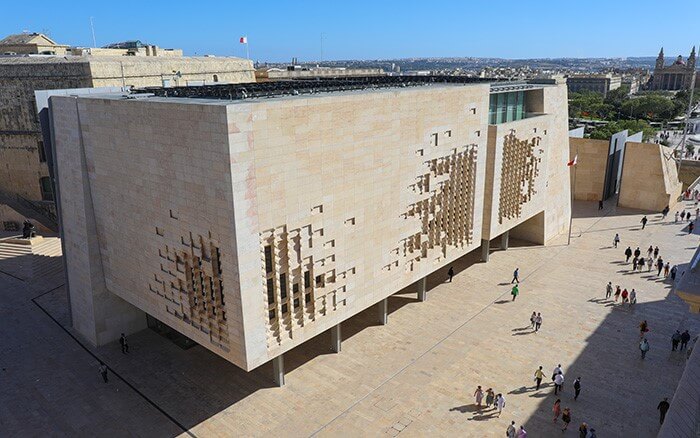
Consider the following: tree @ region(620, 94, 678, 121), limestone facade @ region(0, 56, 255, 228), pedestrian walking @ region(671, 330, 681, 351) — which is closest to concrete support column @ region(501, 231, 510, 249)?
pedestrian walking @ region(671, 330, 681, 351)

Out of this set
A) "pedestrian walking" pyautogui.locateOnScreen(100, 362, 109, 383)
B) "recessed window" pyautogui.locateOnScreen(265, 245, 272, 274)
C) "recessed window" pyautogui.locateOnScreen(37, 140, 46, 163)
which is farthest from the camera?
"recessed window" pyautogui.locateOnScreen(37, 140, 46, 163)

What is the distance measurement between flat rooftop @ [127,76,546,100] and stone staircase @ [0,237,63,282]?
15.2m

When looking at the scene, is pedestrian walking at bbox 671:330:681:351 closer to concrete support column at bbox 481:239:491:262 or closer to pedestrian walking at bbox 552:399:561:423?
pedestrian walking at bbox 552:399:561:423

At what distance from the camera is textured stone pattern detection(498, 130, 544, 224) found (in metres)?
32.9

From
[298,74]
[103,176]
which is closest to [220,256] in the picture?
[103,176]

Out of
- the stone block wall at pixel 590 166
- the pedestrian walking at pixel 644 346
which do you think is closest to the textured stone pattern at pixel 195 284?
the pedestrian walking at pixel 644 346

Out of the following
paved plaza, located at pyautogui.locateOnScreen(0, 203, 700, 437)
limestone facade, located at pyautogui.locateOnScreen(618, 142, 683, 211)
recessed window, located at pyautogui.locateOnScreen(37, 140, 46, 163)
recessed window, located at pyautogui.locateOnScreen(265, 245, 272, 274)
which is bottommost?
paved plaza, located at pyautogui.locateOnScreen(0, 203, 700, 437)

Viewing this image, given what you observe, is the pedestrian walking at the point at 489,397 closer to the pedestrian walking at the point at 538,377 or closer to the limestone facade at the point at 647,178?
the pedestrian walking at the point at 538,377

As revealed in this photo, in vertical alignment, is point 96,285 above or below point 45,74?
below

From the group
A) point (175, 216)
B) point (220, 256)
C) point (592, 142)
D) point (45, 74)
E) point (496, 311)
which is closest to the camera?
point (220, 256)

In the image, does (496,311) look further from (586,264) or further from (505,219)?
(586,264)

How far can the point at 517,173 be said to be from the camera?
113 ft

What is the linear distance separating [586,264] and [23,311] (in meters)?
35.5

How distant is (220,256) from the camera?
18.1m
